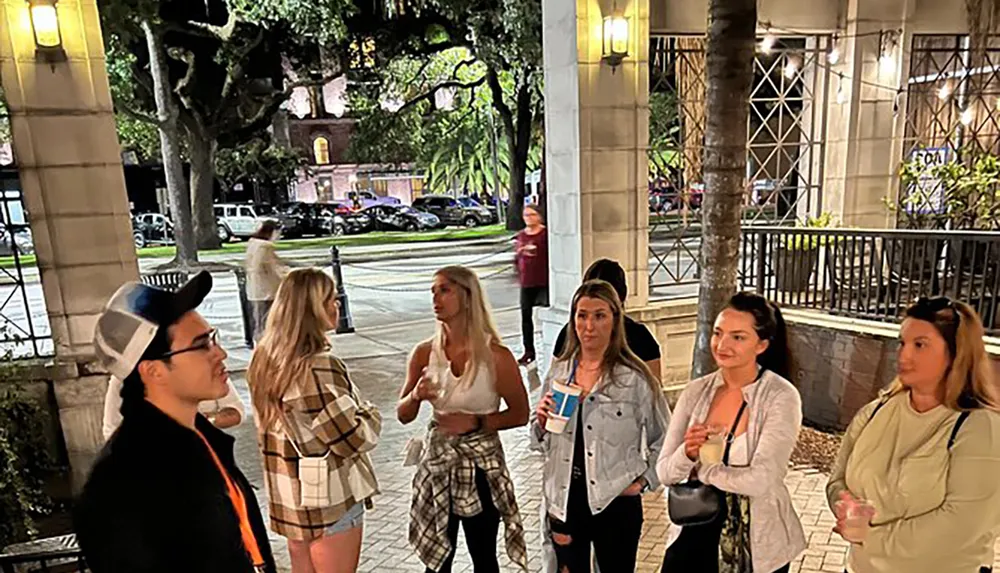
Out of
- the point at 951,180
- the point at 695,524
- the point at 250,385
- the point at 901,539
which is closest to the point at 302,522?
the point at 250,385

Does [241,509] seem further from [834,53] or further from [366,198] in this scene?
[366,198]

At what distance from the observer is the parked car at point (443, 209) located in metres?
33.5

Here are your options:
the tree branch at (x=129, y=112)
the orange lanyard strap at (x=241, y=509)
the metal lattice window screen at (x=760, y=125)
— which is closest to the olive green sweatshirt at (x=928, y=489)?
the orange lanyard strap at (x=241, y=509)

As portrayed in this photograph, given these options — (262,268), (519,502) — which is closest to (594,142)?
(519,502)

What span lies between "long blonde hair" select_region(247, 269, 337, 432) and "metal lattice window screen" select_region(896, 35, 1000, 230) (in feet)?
23.7

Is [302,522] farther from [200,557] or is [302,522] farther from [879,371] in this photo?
[879,371]

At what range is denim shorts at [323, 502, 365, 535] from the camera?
9.56ft

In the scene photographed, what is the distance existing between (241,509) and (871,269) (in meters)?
5.79

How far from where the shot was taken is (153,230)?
2873 cm

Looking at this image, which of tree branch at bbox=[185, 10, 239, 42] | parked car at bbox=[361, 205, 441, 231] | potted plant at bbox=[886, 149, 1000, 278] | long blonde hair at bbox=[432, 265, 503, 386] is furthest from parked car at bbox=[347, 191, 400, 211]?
long blonde hair at bbox=[432, 265, 503, 386]

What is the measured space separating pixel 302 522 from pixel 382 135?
1175 inches

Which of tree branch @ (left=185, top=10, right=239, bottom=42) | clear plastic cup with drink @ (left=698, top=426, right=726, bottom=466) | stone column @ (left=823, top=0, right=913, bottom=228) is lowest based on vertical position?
clear plastic cup with drink @ (left=698, top=426, right=726, bottom=466)

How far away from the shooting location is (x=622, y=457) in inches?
110

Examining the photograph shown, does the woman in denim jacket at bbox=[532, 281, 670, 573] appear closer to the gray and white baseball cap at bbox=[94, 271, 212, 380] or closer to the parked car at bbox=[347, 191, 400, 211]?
the gray and white baseball cap at bbox=[94, 271, 212, 380]
